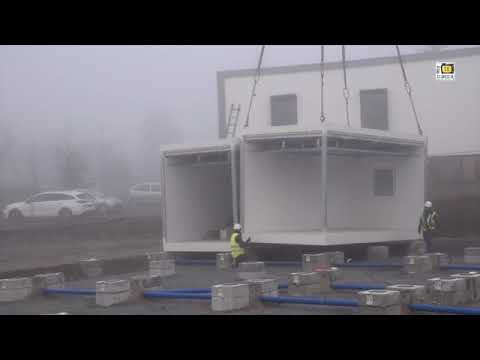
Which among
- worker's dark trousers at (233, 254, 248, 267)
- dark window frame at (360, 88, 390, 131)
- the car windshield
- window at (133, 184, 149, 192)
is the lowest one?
worker's dark trousers at (233, 254, 248, 267)

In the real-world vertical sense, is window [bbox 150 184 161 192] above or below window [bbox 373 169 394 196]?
above

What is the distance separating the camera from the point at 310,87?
92.2 feet

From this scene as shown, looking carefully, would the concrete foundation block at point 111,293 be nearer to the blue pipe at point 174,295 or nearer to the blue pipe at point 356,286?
the blue pipe at point 174,295

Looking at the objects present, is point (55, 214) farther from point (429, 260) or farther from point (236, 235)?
point (429, 260)

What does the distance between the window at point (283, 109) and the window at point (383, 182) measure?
7524mm

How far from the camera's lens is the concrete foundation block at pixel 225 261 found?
58.5 feet

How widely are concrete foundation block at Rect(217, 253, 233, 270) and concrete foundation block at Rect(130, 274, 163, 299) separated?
4.54m

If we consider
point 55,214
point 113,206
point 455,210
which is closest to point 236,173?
point 455,210

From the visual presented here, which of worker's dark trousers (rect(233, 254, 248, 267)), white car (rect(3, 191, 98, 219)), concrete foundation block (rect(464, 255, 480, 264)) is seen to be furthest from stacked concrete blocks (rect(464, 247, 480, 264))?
white car (rect(3, 191, 98, 219))

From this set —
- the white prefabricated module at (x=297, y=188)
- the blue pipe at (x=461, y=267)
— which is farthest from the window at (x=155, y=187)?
the blue pipe at (x=461, y=267)

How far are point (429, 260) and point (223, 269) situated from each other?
213 inches

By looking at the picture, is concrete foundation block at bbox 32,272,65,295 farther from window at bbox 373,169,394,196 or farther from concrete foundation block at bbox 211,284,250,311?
window at bbox 373,169,394,196

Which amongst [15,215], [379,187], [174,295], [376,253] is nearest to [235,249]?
[376,253]

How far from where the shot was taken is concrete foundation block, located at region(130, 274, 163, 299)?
12.4 meters
